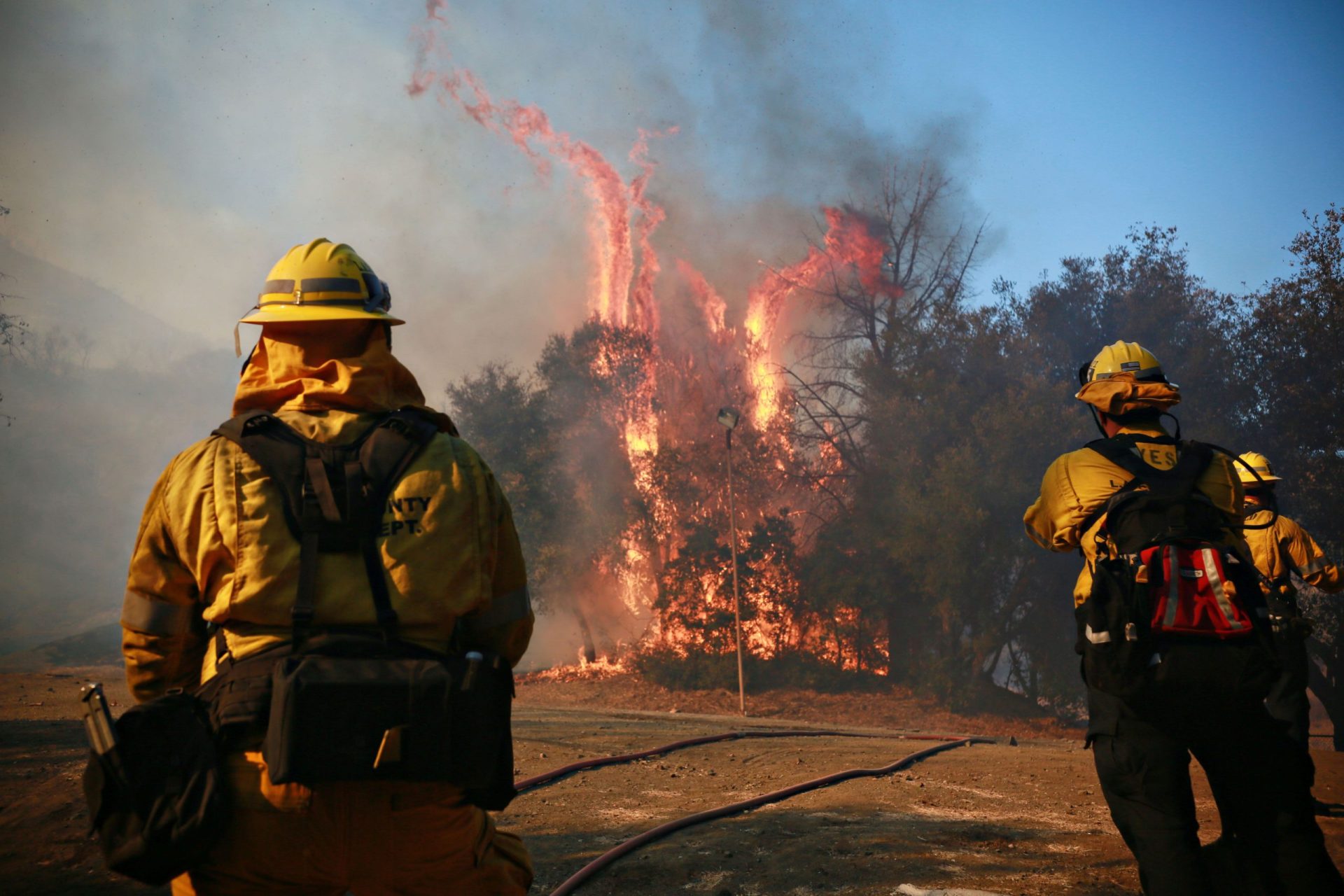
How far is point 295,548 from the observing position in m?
1.96

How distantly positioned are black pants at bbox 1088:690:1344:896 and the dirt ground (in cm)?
160

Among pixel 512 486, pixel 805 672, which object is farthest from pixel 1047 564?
pixel 512 486

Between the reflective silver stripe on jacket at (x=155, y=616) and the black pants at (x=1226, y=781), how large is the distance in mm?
2674

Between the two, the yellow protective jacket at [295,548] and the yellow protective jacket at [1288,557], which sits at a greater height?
the yellow protective jacket at [1288,557]

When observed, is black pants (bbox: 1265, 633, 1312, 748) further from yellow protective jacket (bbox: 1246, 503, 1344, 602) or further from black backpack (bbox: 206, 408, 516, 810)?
black backpack (bbox: 206, 408, 516, 810)

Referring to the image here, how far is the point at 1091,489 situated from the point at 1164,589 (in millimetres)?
449

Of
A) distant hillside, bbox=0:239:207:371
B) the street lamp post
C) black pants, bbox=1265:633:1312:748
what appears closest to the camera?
black pants, bbox=1265:633:1312:748

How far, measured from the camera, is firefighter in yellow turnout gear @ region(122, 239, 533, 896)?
1.89 meters

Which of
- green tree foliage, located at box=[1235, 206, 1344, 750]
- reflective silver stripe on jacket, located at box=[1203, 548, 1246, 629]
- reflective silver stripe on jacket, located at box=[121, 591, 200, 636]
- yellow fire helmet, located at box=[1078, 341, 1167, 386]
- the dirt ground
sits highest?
green tree foliage, located at box=[1235, 206, 1344, 750]

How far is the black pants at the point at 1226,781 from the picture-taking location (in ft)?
9.39

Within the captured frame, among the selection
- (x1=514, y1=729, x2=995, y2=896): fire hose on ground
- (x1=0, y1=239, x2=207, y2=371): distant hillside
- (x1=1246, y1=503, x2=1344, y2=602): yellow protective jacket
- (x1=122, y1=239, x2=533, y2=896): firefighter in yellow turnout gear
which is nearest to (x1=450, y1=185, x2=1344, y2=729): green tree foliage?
(x1=514, y1=729, x2=995, y2=896): fire hose on ground

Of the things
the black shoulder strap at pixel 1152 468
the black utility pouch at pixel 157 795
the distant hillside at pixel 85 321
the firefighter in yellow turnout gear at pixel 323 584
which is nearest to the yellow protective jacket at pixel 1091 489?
the black shoulder strap at pixel 1152 468

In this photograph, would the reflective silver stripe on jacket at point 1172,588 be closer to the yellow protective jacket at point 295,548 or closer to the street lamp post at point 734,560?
the yellow protective jacket at point 295,548

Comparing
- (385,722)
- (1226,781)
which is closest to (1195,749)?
(1226,781)
